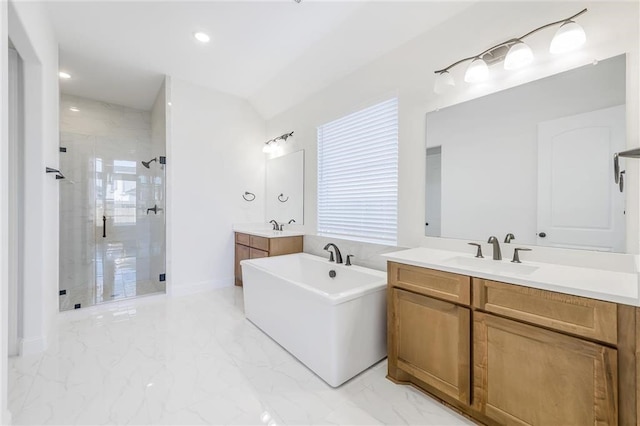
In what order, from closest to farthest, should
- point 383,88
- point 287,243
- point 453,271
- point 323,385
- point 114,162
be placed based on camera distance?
point 453,271 → point 323,385 → point 383,88 → point 287,243 → point 114,162

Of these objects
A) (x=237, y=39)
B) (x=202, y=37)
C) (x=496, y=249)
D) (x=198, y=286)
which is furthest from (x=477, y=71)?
(x=198, y=286)

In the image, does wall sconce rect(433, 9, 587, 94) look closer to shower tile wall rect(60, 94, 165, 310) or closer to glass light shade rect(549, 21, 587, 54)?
glass light shade rect(549, 21, 587, 54)

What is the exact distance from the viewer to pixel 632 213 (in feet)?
4.37

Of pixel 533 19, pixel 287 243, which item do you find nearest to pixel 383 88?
pixel 533 19

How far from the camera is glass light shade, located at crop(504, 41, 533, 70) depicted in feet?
5.14

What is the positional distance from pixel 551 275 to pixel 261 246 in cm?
279

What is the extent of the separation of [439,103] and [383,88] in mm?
617

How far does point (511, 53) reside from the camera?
161 centimetres

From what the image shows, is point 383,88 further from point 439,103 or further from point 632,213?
point 632,213

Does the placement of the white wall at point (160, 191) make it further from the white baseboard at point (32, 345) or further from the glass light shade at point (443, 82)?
the glass light shade at point (443, 82)

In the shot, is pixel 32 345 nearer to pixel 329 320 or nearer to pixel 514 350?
pixel 329 320

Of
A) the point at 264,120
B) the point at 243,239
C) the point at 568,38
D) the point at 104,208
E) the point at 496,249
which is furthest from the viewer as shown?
the point at 264,120

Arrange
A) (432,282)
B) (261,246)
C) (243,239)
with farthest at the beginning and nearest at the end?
(243,239), (261,246), (432,282)

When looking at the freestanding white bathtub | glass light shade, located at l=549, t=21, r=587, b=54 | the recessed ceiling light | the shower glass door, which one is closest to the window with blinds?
the freestanding white bathtub
